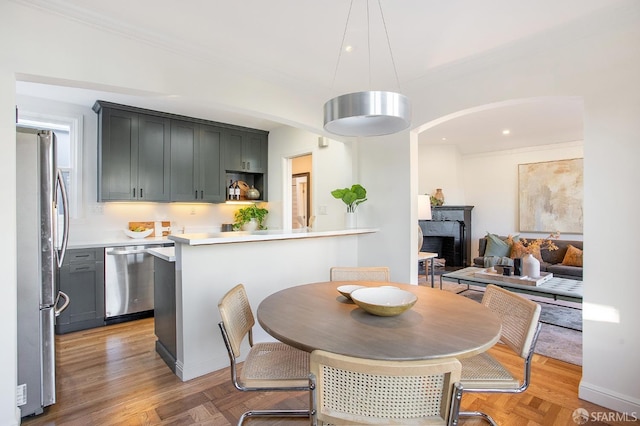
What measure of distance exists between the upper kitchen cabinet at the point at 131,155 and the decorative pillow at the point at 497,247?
501cm

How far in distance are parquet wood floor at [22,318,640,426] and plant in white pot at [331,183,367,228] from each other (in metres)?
1.86

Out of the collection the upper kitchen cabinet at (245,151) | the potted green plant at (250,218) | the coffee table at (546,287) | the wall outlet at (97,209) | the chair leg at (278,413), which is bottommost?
the chair leg at (278,413)

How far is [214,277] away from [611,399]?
278cm

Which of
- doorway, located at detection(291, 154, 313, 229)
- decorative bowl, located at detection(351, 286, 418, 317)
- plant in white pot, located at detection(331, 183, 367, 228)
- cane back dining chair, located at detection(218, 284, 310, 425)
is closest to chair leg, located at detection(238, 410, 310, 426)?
cane back dining chair, located at detection(218, 284, 310, 425)

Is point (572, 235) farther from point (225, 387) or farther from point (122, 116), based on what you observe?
point (122, 116)


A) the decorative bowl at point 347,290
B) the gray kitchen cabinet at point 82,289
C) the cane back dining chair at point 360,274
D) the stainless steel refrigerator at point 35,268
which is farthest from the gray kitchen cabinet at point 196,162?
the decorative bowl at point 347,290

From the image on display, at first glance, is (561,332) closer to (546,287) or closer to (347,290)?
(546,287)

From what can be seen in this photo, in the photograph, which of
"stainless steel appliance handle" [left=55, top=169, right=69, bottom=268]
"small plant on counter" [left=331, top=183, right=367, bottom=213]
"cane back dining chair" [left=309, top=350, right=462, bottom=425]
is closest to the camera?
"cane back dining chair" [left=309, top=350, right=462, bottom=425]

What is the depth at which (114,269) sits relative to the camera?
370 centimetres

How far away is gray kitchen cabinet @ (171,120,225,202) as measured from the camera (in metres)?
4.50

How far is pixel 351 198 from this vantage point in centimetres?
355

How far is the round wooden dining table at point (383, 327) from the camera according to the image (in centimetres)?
126

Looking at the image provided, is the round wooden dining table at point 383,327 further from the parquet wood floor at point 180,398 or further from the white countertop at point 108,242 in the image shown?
the white countertop at point 108,242

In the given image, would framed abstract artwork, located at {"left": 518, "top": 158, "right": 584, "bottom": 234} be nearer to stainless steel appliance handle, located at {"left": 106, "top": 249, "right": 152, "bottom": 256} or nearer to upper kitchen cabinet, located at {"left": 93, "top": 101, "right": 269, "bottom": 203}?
upper kitchen cabinet, located at {"left": 93, "top": 101, "right": 269, "bottom": 203}
